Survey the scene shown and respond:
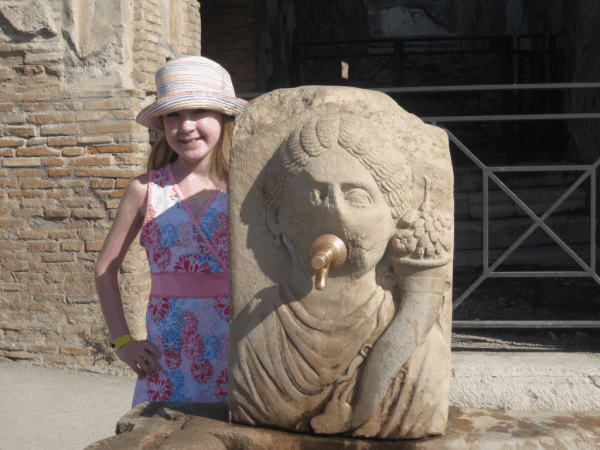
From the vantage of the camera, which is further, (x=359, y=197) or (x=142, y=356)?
(x=142, y=356)

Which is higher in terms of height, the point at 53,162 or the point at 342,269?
the point at 53,162

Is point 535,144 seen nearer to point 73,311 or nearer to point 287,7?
point 287,7

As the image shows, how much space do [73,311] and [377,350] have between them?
10.1ft

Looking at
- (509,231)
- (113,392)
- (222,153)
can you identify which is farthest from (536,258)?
(222,153)

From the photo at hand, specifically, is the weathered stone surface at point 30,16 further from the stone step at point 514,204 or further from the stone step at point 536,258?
the stone step at point 514,204

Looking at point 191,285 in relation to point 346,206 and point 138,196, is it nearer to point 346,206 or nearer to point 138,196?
point 138,196

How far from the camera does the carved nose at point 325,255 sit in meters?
1.78

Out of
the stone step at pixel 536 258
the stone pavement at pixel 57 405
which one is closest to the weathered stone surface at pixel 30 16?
the stone pavement at pixel 57 405

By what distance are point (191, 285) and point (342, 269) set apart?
492mm

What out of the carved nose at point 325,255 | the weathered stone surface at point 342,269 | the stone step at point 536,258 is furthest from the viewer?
the stone step at point 536,258

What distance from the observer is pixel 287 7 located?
856cm

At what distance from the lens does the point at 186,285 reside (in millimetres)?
2127

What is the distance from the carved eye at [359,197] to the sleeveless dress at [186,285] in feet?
1.49

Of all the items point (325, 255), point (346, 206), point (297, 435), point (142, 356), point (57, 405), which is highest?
point (346, 206)
